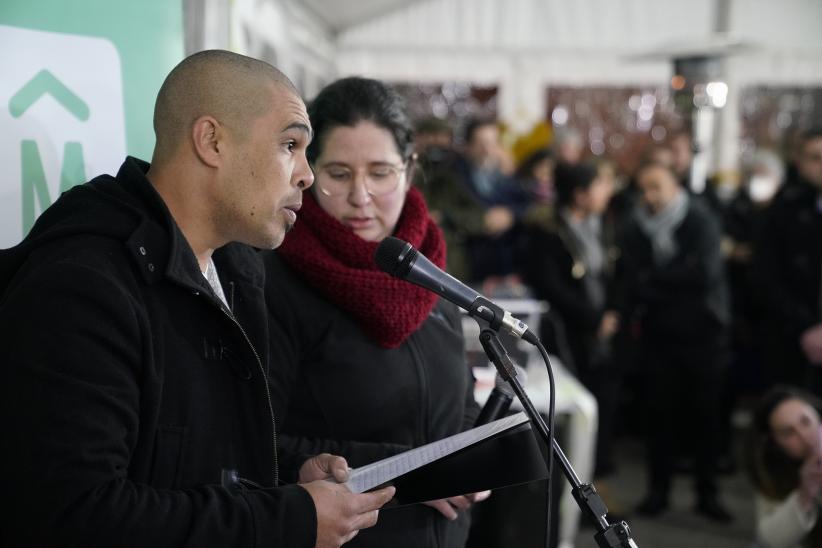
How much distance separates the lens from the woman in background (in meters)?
2.76

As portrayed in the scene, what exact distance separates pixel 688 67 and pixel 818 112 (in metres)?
2.60

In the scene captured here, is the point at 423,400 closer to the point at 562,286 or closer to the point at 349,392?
the point at 349,392

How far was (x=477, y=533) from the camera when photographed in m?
2.97

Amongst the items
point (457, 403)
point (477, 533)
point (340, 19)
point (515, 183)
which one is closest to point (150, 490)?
point (457, 403)

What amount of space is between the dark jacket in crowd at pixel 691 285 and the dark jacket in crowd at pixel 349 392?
9.19 ft

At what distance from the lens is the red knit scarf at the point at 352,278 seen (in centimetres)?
150

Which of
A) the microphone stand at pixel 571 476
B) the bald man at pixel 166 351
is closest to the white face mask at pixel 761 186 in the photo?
the microphone stand at pixel 571 476

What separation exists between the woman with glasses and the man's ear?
1.35 feet

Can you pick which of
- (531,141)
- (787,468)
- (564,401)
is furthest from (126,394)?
(531,141)

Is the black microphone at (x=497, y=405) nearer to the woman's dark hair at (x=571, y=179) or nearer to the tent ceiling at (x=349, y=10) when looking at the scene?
the woman's dark hair at (x=571, y=179)

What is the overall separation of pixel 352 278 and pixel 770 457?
2164 mm

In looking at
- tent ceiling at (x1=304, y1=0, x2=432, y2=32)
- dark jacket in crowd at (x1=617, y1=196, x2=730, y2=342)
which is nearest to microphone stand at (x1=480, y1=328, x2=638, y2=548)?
dark jacket in crowd at (x1=617, y1=196, x2=730, y2=342)

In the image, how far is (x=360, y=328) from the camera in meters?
1.53

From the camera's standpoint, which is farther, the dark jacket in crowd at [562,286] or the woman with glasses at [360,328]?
the dark jacket in crowd at [562,286]
